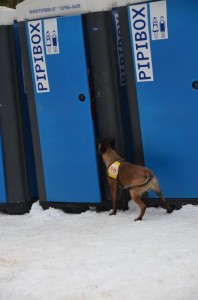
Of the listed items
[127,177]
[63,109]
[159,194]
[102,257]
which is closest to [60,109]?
[63,109]

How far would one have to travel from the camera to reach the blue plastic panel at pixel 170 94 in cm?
423

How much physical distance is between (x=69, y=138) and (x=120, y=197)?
701mm

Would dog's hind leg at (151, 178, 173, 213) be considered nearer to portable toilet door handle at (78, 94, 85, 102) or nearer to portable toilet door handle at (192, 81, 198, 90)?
portable toilet door handle at (192, 81, 198, 90)

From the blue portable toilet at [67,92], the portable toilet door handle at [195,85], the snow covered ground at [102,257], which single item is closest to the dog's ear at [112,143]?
the blue portable toilet at [67,92]

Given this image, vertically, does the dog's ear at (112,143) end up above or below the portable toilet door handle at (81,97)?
below

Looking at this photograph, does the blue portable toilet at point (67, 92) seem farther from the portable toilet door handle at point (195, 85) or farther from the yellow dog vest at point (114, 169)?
the portable toilet door handle at point (195, 85)

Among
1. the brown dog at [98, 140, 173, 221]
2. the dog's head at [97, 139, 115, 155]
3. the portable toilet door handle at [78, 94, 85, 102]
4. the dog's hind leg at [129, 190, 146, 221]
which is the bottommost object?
the dog's hind leg at [129, 190, 146, 221]

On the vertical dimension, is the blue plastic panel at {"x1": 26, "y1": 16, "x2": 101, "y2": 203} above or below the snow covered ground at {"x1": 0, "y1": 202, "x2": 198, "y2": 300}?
above

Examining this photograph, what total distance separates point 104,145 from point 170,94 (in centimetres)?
70

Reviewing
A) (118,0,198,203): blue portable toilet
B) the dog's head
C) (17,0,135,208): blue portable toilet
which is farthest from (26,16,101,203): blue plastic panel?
(118,0,198,203): blue portable toilet

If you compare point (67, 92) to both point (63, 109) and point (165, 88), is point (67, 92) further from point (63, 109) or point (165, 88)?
point (165, 88)

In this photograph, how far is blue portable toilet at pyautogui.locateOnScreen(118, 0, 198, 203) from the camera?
423cm

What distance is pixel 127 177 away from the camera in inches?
176

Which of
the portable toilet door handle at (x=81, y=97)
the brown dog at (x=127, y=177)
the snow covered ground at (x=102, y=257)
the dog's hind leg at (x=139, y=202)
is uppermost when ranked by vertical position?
the portable toilet door handle at (x=81, y=97)
